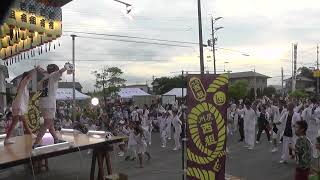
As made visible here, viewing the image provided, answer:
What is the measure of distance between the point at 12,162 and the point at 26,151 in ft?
3.24

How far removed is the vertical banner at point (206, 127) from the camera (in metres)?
7.84

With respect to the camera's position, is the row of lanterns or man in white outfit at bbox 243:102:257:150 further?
man in white outfit at bbox 243:102:257:150

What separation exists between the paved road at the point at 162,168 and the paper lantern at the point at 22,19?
14.3 ft

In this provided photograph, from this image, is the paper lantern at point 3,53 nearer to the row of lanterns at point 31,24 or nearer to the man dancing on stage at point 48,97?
the row of lanterns at point 31,24

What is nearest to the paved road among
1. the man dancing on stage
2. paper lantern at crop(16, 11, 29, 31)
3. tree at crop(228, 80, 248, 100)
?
the man dancing on stage

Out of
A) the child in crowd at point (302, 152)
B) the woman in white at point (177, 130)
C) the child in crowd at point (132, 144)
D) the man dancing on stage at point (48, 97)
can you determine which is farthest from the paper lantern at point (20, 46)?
the child in crowd at point (302, 152)

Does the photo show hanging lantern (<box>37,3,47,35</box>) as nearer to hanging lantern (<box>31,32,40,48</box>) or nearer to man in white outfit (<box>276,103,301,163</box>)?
hanging lantern (<box>31,32,40,48</box>)

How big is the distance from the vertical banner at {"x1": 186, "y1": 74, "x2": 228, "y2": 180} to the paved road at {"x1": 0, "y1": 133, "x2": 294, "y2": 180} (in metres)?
4.41

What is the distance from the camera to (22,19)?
35.6ft

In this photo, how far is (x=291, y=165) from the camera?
1383 centimetres

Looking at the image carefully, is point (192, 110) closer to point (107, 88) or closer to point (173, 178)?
point (173, 178)

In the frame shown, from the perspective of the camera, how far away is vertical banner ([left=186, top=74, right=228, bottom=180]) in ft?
25.7

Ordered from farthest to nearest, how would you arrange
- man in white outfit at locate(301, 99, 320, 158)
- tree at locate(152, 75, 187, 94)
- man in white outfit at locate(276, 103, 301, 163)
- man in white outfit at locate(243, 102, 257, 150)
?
1. tree at locate(152, 75, 187, 94)
2. man in white outfit at locate(243, 102, 257, 150)
3. man in white outfit at locate(301, 99, 320, 158)
4. man in white outfit at locate(276, 103, 301, 163)

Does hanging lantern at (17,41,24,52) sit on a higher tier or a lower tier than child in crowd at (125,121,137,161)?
higher
